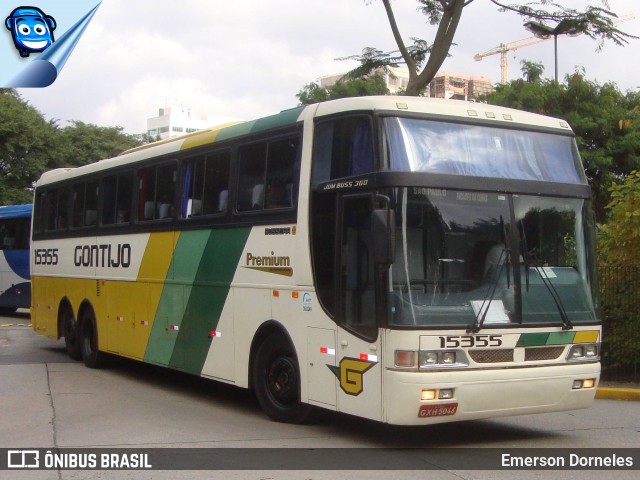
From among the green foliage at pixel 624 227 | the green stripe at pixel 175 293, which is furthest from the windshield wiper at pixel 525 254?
the green foliage at pixel 624 227

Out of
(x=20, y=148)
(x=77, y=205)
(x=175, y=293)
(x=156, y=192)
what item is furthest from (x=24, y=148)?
(x=175, y=293)

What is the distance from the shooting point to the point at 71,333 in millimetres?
16938

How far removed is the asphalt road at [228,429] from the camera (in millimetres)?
7812

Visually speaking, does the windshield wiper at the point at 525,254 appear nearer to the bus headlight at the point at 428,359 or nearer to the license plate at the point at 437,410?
the bus headlight at the point at 428,359

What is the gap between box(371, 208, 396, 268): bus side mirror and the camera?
26.6ft

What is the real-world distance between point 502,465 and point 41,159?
41516mm

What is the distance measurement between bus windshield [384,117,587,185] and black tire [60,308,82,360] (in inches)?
382

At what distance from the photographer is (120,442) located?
9.07 m

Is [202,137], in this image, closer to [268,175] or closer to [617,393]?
[268,175]

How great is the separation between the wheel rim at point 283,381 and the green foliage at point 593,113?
20777 millimetres

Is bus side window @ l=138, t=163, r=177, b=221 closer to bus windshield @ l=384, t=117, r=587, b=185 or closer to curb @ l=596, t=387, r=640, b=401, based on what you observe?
bus windshield @ l=384, t=117, r=587, b=185

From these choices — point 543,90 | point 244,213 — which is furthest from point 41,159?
point 244,213

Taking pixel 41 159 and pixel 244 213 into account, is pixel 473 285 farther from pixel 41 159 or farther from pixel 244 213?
pixel 41 159

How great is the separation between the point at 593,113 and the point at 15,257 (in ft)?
68.6
